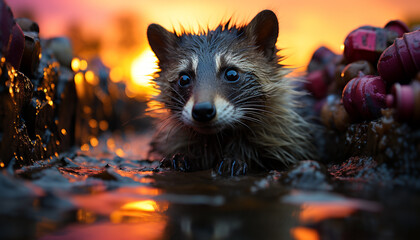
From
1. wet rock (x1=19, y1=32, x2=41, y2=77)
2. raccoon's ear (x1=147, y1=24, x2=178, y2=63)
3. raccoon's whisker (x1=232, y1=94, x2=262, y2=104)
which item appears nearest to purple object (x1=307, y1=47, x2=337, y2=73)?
raccoon's whisker (x1=232, y1=94, x2=262, y2=104)

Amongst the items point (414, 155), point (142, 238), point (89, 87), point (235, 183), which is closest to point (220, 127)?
point (235, 183)

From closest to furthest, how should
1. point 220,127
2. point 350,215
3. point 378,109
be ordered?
1. point 350,215
2. point 378,109
3. point 220,127

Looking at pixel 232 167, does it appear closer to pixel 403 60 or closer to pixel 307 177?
pixel 307 177

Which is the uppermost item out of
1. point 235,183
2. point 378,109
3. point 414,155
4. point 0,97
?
point 0,97

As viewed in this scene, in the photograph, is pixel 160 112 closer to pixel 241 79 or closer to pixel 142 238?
pixel 241 79

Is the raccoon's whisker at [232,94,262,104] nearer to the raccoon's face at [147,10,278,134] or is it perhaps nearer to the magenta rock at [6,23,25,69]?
the raccoon's face at [147,10,278,134]

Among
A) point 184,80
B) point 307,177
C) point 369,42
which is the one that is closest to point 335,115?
point 369,42

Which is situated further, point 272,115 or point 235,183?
point 272,115
